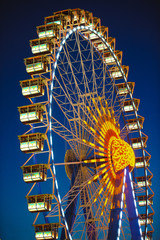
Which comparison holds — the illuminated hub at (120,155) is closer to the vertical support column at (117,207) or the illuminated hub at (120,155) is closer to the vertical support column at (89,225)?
the vertical support column at (117,207)

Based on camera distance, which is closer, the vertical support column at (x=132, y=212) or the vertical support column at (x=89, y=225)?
the vertical support column at (x=132, y=212)

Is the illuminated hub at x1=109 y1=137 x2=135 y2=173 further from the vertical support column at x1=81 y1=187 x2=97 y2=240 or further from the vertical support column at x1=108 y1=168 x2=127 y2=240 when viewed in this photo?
the vertical support column at x1=81 y1=187 x2=97 y2=240

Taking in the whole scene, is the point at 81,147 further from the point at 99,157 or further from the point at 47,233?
the point at 47,233

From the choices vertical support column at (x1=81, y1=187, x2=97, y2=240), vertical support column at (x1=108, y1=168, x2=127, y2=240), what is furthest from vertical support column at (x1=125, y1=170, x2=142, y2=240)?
vertical support column at (x1=81, y1=187, x2=97, y2=240)

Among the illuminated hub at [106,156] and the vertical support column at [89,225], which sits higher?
the illuminated hub at [106,156]

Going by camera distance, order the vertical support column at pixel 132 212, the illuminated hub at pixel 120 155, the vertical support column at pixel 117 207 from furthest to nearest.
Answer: the vertical support column at pixel 132 212
the illuminated hub at pixel 120 155
the vertical support column at pixel 117 207

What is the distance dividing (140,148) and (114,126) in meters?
3.76

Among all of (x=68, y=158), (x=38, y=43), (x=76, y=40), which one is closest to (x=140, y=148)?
(x=68, y=158)

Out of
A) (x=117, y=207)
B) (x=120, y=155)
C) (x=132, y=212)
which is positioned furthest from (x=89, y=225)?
(x=120, y=155)

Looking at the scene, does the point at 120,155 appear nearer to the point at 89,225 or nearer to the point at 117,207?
the point at 117,207

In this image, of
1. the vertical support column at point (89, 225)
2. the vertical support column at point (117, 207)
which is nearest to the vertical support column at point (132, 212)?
the vertical support column at point (117, 207)

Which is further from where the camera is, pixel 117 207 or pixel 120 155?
pixel 120 155

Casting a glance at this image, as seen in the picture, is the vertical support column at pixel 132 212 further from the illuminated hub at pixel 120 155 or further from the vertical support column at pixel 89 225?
the vertical support column at pixel 89 225

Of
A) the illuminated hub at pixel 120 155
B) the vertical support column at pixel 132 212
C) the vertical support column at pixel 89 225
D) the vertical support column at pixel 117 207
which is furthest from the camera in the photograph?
the vertical support column at pixel 89 225
